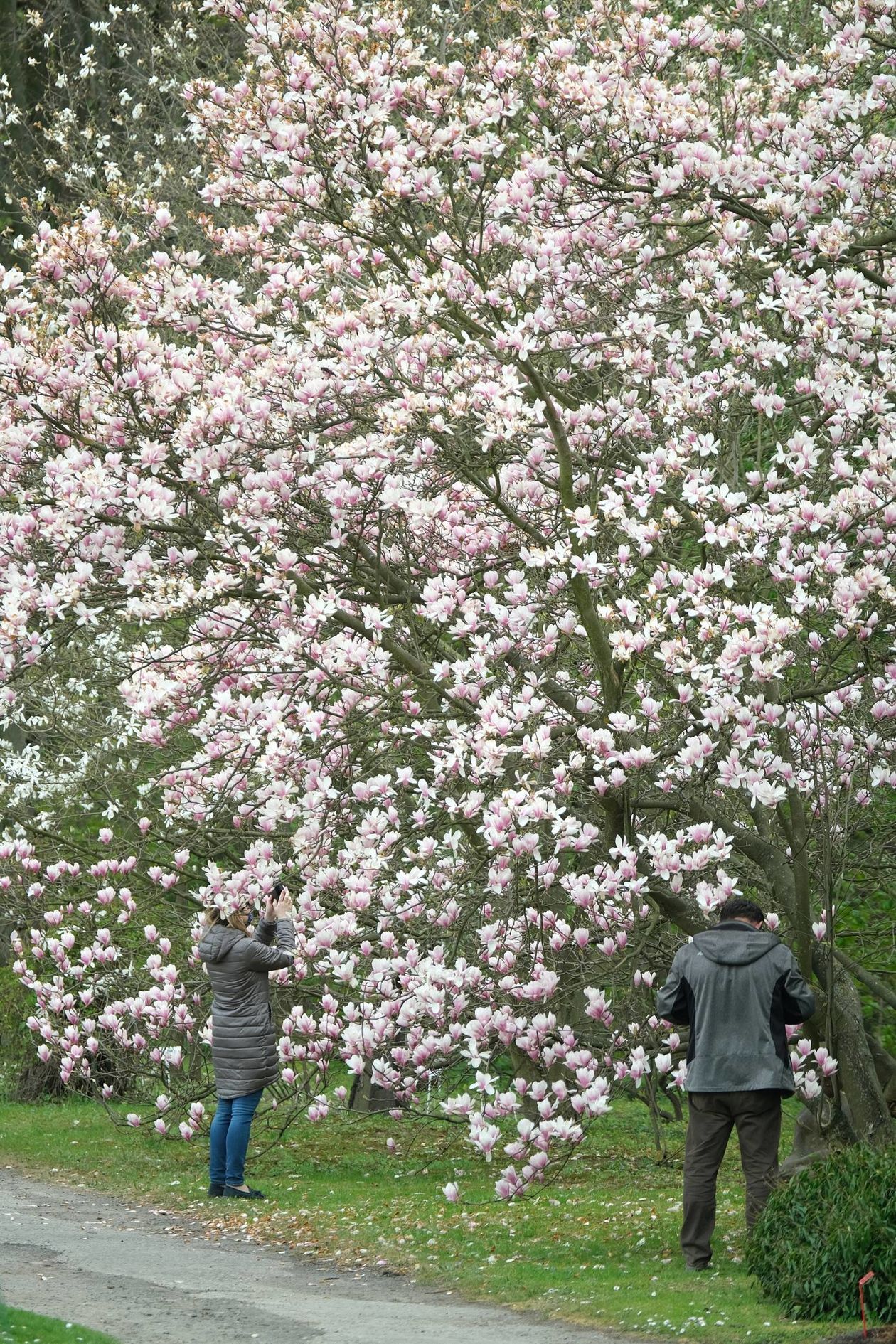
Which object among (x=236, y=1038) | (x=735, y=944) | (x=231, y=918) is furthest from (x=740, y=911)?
(x=236, y=1038)

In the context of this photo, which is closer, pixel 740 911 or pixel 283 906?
pixel 740 911

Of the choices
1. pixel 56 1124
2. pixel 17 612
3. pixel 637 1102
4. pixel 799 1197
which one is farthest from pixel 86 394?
pixel 637 1102

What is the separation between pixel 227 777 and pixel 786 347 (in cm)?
402

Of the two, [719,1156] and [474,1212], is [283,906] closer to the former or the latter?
[474,1212]

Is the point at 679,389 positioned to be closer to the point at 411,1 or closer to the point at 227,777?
the point at 227,777

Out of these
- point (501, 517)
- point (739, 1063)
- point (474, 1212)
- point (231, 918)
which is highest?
point (501, 517)

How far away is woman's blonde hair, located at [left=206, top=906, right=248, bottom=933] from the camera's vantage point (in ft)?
35.7

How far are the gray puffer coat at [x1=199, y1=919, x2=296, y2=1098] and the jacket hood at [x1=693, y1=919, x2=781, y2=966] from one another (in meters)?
3.47

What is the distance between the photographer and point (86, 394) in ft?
30.5

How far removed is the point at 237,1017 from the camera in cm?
1089

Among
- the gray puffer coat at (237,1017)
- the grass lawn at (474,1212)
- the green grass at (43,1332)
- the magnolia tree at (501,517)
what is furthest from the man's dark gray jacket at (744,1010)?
the gray puffer coat at (237,1017)

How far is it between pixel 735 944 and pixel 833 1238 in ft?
5.46

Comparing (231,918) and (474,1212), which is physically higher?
(231,918)

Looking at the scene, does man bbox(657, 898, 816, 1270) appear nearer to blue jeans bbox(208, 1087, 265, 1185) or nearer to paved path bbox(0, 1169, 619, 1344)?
paved path bbox(0, 1169, 619, 1344)
